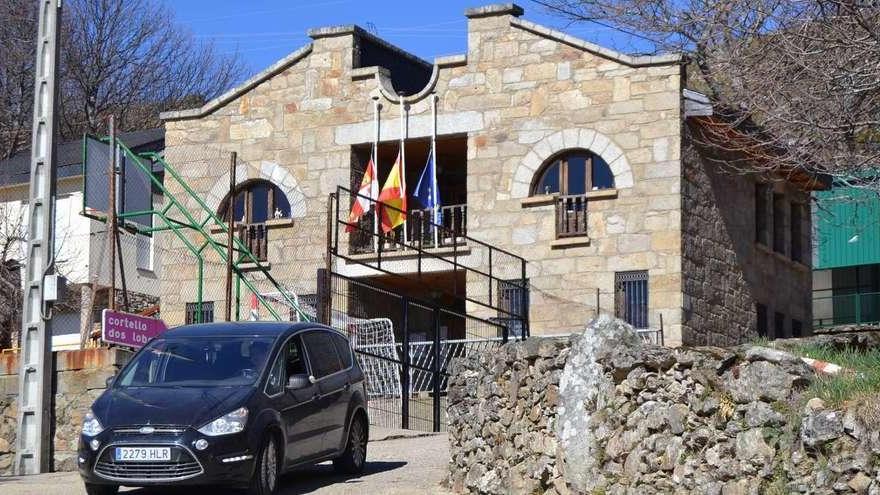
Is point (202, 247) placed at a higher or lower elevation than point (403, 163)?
lower

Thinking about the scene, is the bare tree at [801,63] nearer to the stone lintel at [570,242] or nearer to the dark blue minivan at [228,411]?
the dark blue minivan at [228,411]

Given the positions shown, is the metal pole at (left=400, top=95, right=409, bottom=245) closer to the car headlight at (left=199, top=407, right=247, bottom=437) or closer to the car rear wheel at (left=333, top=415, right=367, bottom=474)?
the car rear wheel at (left=333, top=415, right=367, bottom=474)

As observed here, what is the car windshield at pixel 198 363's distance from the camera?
51.3ft

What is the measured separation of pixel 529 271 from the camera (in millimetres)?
30438

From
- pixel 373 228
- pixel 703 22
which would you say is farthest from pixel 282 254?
pixel 703 22

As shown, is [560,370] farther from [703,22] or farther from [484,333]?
[484,333]

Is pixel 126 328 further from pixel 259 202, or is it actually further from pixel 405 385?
pixel 259 202

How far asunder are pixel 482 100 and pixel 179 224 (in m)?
7.84

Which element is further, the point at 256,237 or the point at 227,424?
the point at 256,237

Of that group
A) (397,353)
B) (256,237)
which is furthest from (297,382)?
(256,237)

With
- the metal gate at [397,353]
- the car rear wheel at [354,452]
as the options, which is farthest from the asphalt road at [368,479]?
the metal gate at [397,353]

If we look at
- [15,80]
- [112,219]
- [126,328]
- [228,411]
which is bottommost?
[228,411]

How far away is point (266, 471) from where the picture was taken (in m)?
15.1

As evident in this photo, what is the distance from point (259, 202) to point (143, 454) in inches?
728
